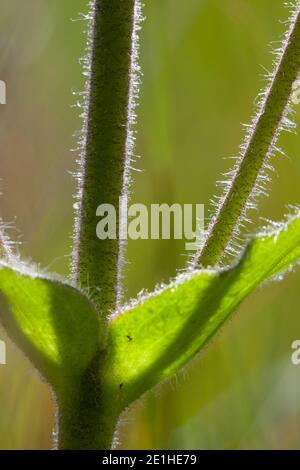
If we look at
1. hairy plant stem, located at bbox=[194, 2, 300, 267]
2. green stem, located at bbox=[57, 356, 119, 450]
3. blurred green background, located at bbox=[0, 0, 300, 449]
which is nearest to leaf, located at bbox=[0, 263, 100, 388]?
green stem, located at bbox=[57, 356, 119, 450]

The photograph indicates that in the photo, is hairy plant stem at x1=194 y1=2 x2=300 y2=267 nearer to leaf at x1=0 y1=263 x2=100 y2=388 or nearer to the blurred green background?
leaf at x1=0 y1=263 x2=100 y2=388

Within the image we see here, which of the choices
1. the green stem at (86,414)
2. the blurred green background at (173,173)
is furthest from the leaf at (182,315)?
the blurred green background at (173,173)

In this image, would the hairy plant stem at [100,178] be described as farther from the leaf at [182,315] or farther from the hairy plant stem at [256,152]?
the hairy plant stem at [256,152]

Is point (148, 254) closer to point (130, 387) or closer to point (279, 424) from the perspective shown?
point (279, 424)

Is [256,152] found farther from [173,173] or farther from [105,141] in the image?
[173,173]

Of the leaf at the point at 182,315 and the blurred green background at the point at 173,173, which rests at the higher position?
the blurred green background at the point at 173,173
